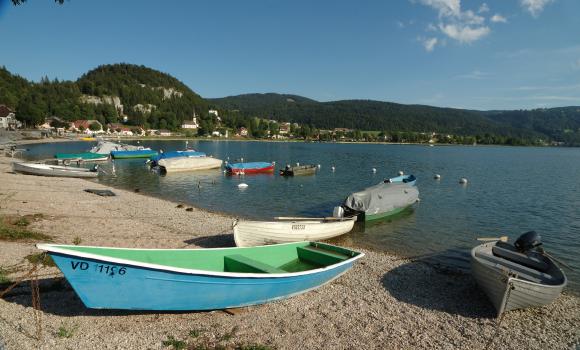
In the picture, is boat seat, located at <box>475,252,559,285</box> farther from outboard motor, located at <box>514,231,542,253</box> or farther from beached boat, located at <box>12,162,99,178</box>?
beached boat, located at <box>12,162,99,178</box>

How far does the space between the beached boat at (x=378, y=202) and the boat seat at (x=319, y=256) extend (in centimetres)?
772

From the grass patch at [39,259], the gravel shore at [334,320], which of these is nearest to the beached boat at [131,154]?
the gravel shore at [334,320]

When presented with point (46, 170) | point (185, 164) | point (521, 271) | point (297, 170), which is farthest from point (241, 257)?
point (185, 164)

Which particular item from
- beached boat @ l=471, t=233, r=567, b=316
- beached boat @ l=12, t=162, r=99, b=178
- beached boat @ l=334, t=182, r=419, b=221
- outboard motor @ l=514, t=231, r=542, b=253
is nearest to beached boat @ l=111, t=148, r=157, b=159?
beached boat @ l=12, t=162, r=99, b=178

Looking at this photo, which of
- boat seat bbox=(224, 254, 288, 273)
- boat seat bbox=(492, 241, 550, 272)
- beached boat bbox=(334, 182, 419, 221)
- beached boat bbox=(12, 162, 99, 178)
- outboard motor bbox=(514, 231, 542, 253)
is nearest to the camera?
boat seat bbox=(224, 254, 288, 273)

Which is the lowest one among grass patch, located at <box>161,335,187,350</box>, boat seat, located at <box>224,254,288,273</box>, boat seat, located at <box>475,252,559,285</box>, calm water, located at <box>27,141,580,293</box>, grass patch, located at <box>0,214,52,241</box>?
calm water, located at <box>27,141,580,293</box>

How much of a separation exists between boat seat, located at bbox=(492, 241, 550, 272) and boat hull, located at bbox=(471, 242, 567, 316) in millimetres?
1602

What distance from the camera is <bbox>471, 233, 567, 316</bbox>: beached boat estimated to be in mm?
10930

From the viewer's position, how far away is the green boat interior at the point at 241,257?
410 inches

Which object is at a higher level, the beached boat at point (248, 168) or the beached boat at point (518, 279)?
the beached boat at point (518, 279)

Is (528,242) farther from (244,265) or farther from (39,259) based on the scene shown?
(39,259)

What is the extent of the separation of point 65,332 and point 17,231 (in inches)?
442

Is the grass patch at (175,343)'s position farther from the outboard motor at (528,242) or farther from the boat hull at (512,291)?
the outboard motor at (528,242)

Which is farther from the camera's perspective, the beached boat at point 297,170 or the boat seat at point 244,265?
the beached boat at point 297,170
